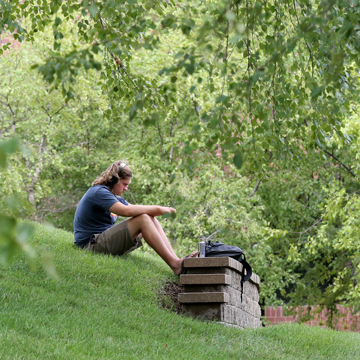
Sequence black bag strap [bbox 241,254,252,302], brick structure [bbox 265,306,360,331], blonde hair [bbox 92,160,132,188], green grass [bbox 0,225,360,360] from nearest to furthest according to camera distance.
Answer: green grass [bbox 0,225,360,360] < black bag strap [bbox 241,254,252,302] < blonde hair [bbox 92,160,132,188] < brick structure [bbox 265,306,360,331]

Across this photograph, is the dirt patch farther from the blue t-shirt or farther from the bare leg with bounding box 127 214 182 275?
the blue t-shirt

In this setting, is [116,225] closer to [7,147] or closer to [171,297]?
[171,297]

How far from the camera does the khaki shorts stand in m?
6.26

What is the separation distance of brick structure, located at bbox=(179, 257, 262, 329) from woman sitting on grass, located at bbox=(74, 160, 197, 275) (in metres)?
0.37

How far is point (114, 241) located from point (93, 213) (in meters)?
0.42

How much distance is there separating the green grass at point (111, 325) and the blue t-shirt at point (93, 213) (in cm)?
23

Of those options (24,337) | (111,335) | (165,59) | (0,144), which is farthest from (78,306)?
(165,59)

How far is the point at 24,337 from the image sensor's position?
13.6 ft

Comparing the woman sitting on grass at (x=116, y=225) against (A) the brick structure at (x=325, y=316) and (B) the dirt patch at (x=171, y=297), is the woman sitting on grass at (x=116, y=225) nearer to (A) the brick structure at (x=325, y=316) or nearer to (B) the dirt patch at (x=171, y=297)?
(B) the dirt patch at (x=171, y=297)

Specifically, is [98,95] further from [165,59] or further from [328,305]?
[328,305]

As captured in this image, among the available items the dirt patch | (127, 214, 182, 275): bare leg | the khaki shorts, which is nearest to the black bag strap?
the dirt patch

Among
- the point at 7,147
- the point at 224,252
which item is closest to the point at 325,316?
the point at 224,252

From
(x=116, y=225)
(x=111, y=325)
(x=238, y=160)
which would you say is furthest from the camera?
(x=116, y=225)

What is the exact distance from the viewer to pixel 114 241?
21.1ft
